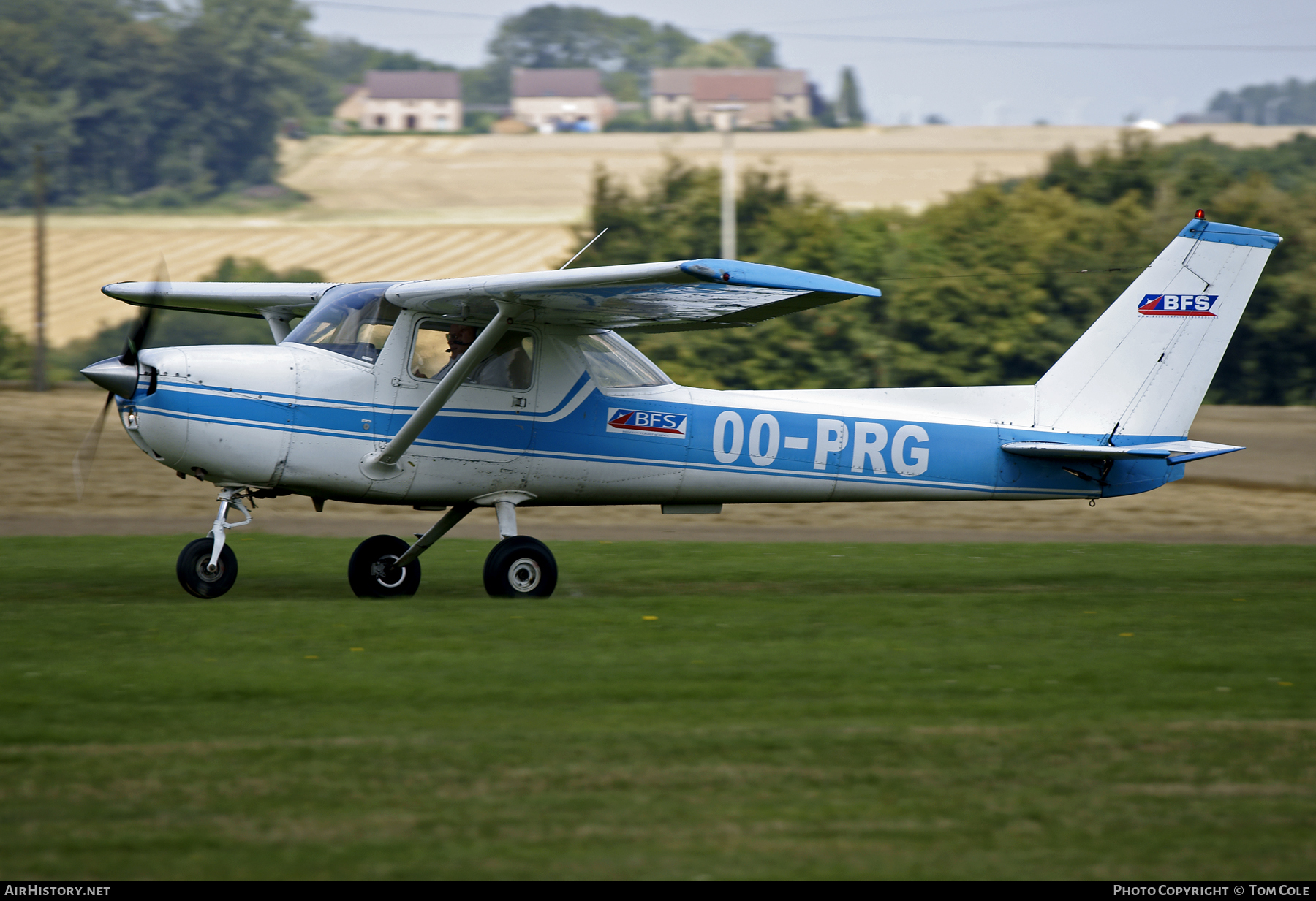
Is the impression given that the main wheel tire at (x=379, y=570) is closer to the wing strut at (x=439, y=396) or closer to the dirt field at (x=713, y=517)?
the wing strut at (x=439, y=396)

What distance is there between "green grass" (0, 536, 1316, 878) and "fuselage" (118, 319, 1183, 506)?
1.00m

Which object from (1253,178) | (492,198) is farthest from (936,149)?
(1253,178)


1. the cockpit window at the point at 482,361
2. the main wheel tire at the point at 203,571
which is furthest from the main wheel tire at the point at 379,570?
the cockpit window at the point at 482,361

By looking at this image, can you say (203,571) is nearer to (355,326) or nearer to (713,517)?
(355,326)

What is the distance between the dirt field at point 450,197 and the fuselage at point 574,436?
34.7 m

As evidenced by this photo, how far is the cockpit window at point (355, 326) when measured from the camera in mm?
11117

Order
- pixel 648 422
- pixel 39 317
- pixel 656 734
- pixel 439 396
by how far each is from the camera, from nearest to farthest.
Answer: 1. pixel 656 734
2. pixel 439 396
3. pixel 648 422
4. pixel 39 317

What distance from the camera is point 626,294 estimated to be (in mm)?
10320

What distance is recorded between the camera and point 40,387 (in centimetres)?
3072

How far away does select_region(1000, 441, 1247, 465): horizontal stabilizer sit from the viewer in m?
12.3

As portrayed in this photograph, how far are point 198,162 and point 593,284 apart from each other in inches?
2864

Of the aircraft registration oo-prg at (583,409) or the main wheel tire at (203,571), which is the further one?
the main wheel tire at (203,571)

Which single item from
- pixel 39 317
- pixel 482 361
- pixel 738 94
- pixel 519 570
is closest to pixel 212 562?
pixel 519 570

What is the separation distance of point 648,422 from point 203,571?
12.5 feet
